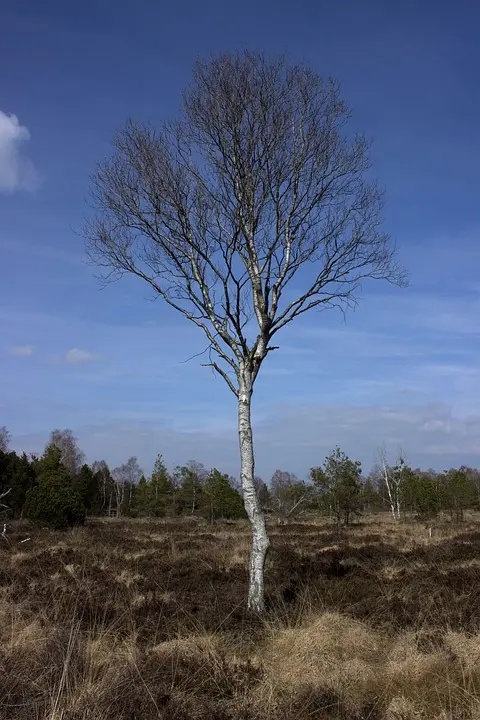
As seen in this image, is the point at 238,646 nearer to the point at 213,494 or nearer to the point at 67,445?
the point at 213,494

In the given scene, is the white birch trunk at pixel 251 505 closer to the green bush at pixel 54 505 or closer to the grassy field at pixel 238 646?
the grassy field at pixel 238 646

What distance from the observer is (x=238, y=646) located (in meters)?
5.34

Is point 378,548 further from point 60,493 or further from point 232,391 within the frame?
point 60,493

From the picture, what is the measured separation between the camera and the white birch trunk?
22.5ft

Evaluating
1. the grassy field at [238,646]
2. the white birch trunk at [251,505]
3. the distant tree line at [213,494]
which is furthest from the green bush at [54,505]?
the white birch trunk at [251,505]

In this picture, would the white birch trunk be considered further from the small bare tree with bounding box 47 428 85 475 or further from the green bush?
the small bare tree with bounding box 47 428 85 475

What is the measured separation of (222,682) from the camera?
427 centimetres

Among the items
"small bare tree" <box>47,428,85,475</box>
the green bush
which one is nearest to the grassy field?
the green bush

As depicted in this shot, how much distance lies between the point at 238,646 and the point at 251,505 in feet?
6.34

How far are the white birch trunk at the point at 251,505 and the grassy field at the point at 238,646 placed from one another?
0.93 feet

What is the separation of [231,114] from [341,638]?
7141mm

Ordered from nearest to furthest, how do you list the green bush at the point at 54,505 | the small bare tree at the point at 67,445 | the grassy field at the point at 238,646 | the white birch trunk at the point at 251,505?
1. the grassy field at the point at 238,646
2. the white birch trunk at the point at 251,505
3. the green bush at the point at 54,505
4. the small bare tree at the point at 67,445

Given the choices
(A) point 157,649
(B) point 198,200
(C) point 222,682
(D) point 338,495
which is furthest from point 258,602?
(D) point 338,495

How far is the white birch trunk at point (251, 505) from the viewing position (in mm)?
6844
